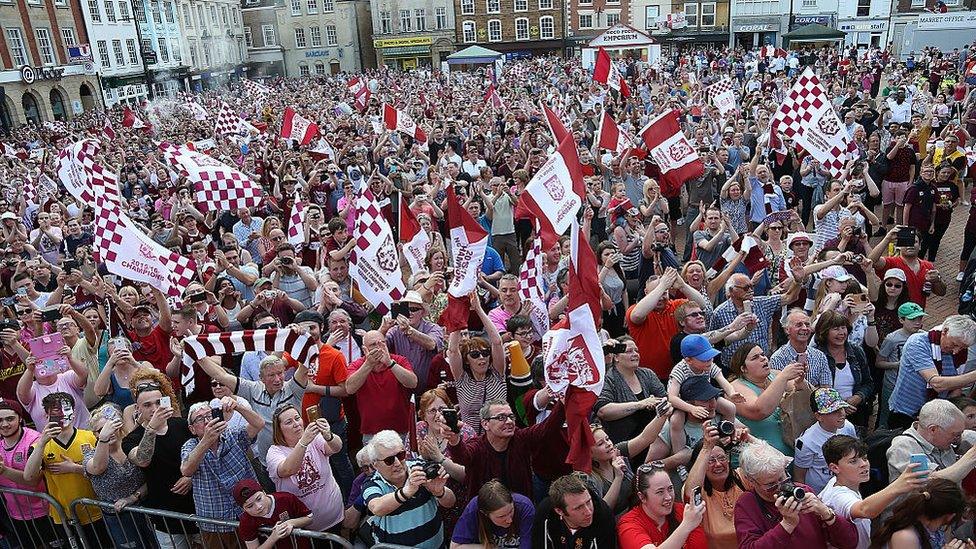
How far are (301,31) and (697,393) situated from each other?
65599 millimetres

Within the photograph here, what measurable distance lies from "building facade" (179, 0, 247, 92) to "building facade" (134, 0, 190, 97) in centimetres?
87

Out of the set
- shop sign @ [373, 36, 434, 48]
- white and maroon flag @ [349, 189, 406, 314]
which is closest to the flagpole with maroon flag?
white and maroon flag @ [349, 189, 406, 314]

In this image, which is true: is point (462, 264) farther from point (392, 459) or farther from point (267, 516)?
point (267, 516)

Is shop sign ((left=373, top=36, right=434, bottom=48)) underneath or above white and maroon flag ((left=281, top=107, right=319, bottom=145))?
above

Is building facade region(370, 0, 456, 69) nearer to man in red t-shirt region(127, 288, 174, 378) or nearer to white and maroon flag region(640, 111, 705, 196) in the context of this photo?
white and maroon flag region(640, 111, 705, 196)

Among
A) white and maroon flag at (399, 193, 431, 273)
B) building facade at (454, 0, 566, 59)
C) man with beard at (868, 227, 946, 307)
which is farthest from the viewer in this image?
building facade at (454, 0, 566, 59)

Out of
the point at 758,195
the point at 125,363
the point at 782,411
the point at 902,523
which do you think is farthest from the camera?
the point at 758,195

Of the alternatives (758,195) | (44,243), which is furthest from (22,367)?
(758,195)

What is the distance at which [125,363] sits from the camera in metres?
5.61

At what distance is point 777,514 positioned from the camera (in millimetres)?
3535

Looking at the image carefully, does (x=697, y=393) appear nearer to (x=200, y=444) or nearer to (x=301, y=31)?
(x=200, y=444)

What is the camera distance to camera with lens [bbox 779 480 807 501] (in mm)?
3238

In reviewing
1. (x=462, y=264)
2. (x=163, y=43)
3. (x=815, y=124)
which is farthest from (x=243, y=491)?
(x=163, y=43)

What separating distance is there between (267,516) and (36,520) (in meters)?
2.10
